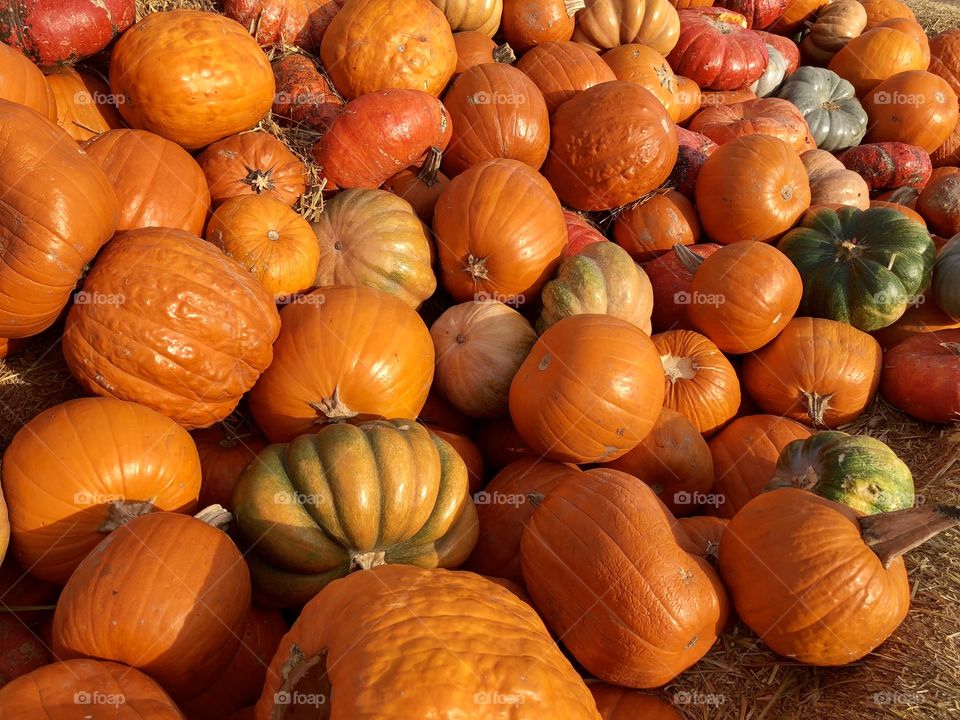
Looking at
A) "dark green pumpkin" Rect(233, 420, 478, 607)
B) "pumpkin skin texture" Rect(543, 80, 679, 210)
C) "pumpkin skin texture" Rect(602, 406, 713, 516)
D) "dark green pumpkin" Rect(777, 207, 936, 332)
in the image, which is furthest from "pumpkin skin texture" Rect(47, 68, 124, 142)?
"dark green pumpkin" Rect(777, 207, 936, 332)

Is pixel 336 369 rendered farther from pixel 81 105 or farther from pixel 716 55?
pixel 716 55

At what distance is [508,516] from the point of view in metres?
3.17

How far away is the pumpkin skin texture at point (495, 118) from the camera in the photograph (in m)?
4.46

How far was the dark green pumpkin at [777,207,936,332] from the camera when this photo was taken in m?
4.41

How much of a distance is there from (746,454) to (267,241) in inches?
109

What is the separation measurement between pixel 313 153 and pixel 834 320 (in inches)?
136

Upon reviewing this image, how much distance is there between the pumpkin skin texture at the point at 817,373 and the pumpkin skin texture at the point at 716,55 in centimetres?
304

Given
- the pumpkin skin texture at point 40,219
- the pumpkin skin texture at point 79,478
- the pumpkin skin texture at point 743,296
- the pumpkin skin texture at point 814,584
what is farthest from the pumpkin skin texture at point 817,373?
the pumpkin skin texture at point 40,219

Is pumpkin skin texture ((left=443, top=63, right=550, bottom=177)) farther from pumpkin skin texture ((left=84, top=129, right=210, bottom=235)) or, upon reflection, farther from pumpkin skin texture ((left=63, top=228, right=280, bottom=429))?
pumpkin skin texture ((left=63, top=228, right=280, bottom=429))

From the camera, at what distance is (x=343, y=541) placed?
259cm

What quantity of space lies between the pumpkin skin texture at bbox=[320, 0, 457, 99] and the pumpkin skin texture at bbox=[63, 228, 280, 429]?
193 cm

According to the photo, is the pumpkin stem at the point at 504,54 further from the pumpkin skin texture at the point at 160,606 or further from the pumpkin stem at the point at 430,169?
the pumpkin skin texture at the point at 160,606

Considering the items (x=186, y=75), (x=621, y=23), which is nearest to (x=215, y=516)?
(x=186, y=75)

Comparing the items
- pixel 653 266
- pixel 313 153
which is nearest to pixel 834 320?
pixel 653 266
